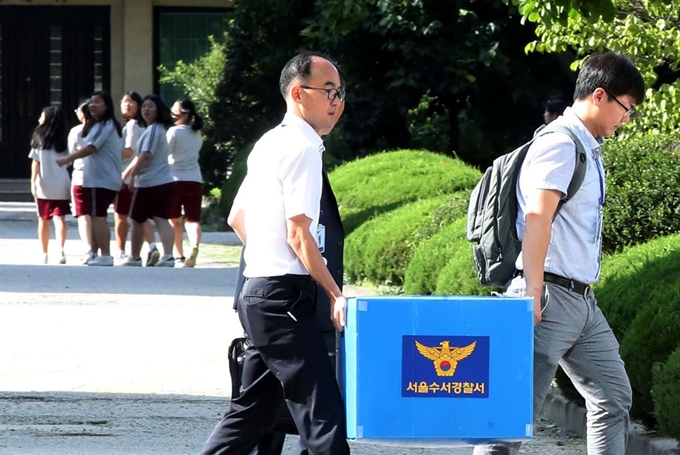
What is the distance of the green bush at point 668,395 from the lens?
5797mm

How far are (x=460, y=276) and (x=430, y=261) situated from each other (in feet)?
4.58

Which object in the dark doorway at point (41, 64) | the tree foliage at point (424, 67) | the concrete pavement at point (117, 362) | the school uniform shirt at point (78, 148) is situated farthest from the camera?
the dark doorway at point (41, 64)

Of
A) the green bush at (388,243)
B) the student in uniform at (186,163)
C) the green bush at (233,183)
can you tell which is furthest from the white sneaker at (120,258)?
the green bush at (233,183)

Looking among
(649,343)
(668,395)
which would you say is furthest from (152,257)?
(668,395)

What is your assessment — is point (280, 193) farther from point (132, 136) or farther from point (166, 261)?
point (132, 136)

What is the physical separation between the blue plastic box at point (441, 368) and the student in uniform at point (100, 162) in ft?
32.8

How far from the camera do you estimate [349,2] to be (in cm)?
1357

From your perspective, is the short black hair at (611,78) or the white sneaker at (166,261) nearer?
the short black hair at (611,78)

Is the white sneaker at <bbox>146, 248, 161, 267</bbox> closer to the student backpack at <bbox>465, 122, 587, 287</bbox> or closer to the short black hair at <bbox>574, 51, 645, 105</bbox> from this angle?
the student backpack at <bbox>465, 122, 587, 287</bbox>

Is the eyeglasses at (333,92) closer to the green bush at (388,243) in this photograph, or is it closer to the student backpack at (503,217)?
the student backpack at (503,217)

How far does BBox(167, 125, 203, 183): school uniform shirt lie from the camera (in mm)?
14312

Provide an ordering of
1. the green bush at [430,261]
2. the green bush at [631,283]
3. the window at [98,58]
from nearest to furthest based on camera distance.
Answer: the green bush at [631,283] < the green bush at [430,261] < the window at [98,58]

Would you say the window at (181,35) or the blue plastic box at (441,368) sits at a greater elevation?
the window at (181,35)

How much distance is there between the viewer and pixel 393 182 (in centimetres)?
1466
